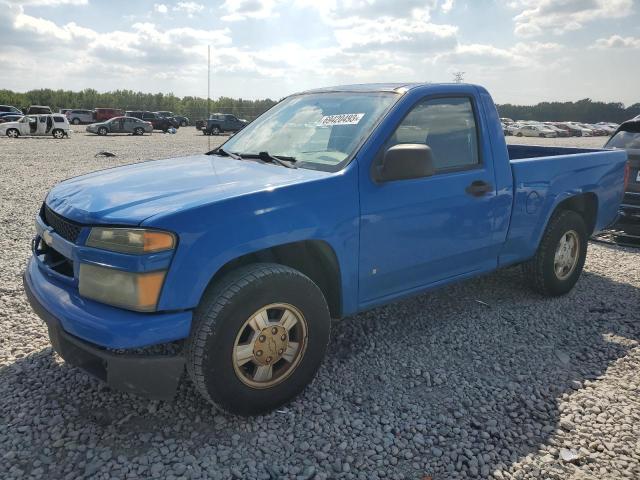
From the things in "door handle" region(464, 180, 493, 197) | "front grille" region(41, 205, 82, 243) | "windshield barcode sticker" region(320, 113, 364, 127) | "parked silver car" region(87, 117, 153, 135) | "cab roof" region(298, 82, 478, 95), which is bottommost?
"front grille" region(41, 205, 82, 243)

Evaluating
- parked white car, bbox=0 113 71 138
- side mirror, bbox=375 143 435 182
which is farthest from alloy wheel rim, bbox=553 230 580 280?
parked white car, bbox=0 113 71 138

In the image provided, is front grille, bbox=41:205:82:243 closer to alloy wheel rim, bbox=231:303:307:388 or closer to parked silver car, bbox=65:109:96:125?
alloy wheel rim, bbox=231:303:307:388

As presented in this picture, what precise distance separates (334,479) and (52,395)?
1.76 meters

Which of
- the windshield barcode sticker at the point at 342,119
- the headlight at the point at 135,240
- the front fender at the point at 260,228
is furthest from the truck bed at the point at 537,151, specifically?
the headlight at the point at 135,240

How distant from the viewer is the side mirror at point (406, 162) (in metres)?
3.00

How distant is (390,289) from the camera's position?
11.0 ft

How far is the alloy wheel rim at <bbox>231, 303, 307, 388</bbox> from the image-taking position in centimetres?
269

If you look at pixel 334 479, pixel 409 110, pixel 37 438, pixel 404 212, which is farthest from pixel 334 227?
pixel 37 438

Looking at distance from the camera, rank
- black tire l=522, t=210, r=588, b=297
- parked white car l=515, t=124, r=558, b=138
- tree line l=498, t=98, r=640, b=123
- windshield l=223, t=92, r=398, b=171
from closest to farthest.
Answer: windshield l=223, t=92, r=398, b=171 < black tire l=522, t=210, r=588, b=297 < parked white car l=515, t=124, r=558, b=138 < tree line l=498, t=98, r=640, b=123

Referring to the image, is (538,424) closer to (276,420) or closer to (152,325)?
(276,420)

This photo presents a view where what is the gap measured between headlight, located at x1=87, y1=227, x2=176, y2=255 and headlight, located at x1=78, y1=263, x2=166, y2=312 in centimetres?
11

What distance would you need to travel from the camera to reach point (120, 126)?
116 feet

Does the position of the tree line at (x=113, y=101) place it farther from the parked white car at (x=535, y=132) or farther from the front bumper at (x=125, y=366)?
the front bumper at (x=125, y=366)

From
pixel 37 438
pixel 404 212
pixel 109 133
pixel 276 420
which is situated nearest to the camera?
pixel 37 438
